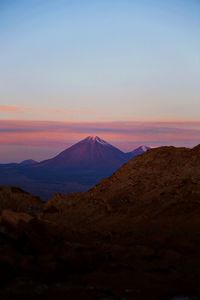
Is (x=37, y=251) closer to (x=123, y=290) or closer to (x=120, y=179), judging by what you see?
(x=123, y=290)

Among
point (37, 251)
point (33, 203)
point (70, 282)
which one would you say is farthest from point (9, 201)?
point (70, 282)

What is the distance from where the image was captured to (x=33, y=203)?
3938cm

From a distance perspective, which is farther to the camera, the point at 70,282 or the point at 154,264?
the point at 154,264

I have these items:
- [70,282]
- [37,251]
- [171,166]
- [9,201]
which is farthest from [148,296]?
[9,201]

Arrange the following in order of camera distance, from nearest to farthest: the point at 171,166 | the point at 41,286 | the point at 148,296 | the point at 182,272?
1. the point at 148,296
2. the point at 41,286
3. the point at 182,272
4. the point at 171,166

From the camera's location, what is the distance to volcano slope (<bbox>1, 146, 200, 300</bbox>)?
1639 centimetres

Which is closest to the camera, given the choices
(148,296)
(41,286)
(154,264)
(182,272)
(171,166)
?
(148,296)

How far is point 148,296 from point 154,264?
396cm

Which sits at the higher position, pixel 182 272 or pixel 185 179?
pixel 185 179

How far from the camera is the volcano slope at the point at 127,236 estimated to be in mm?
16391

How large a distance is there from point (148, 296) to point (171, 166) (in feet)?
60.6

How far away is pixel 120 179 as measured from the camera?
35.2 meters

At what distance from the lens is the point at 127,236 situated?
79.6 feet

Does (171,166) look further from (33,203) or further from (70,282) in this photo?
(70,282)
